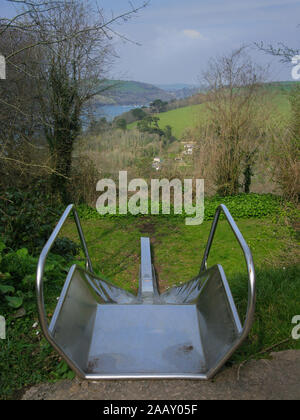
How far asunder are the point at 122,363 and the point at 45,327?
66 cm

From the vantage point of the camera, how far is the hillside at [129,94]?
9438mm

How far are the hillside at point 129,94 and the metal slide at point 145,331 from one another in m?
7.71

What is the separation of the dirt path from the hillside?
850 centimetres

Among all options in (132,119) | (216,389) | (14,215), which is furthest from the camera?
(132,119)

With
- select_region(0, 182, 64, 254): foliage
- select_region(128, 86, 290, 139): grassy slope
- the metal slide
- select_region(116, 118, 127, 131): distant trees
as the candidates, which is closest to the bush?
select_region(0, 182, 64, 254): foliage

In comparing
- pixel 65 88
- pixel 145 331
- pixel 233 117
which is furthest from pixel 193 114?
pixel 145 331

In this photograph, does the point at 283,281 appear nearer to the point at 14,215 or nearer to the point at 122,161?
the point at 14,215

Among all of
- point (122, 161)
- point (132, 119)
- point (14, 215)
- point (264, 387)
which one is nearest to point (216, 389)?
point (264, 387)

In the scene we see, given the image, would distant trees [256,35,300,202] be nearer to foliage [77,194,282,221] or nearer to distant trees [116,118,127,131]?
foliage [77,194,282,221]

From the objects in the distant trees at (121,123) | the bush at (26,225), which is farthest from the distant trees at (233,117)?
the bush at (26,225)

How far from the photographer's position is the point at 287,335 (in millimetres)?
2535

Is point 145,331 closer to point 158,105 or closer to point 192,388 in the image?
point 192,388

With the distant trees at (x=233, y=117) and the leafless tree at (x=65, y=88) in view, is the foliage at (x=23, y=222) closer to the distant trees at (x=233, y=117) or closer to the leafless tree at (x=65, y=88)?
the leafless tree at (x=65, y=88)

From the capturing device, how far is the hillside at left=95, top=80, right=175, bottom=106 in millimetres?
9438
